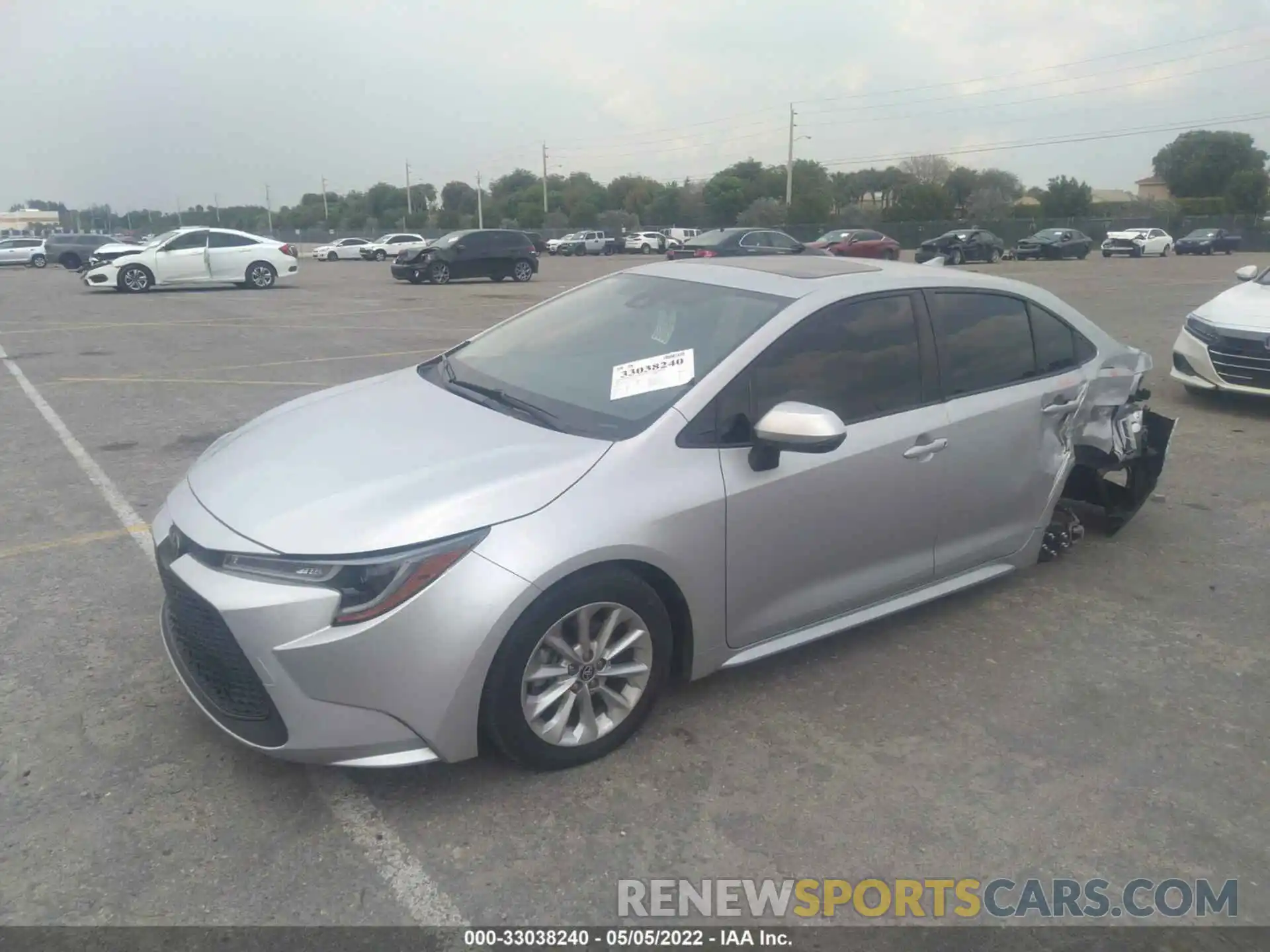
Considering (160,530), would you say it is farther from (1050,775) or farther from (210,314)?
(210,314)

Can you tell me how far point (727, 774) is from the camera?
Result: 3201 mm

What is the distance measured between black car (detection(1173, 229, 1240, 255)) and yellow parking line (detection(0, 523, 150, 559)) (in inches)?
2086

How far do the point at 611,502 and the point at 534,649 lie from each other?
0.51 metres

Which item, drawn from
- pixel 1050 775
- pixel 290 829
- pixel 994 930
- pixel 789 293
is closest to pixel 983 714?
pixel 1050 775

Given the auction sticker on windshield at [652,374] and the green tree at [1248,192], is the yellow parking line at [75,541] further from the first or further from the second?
the green tree at [1248,192]

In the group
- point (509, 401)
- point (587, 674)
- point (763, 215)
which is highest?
point (763, 215)

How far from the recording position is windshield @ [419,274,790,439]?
3.50 meters

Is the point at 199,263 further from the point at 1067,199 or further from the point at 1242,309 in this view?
the point at 1067,199

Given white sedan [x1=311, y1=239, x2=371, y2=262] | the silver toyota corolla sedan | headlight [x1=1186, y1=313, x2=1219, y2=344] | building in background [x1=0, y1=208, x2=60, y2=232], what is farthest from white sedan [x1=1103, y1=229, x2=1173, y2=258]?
building in background [x1=0, y1=208, x2=60, y2=232]

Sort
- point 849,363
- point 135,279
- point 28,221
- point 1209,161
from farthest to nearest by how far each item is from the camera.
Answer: point 28,221, point 1209,161, point 135,279, point 849,363

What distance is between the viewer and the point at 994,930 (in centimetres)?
259

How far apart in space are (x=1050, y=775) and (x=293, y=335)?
42.6 ft

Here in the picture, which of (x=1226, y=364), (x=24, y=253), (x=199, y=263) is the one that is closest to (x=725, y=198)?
(x=24, y=253)

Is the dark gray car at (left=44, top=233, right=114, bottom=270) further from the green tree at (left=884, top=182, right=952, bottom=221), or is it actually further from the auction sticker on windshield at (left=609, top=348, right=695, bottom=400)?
the green tree at (left=884, top=182, right=952, bottom=221)
